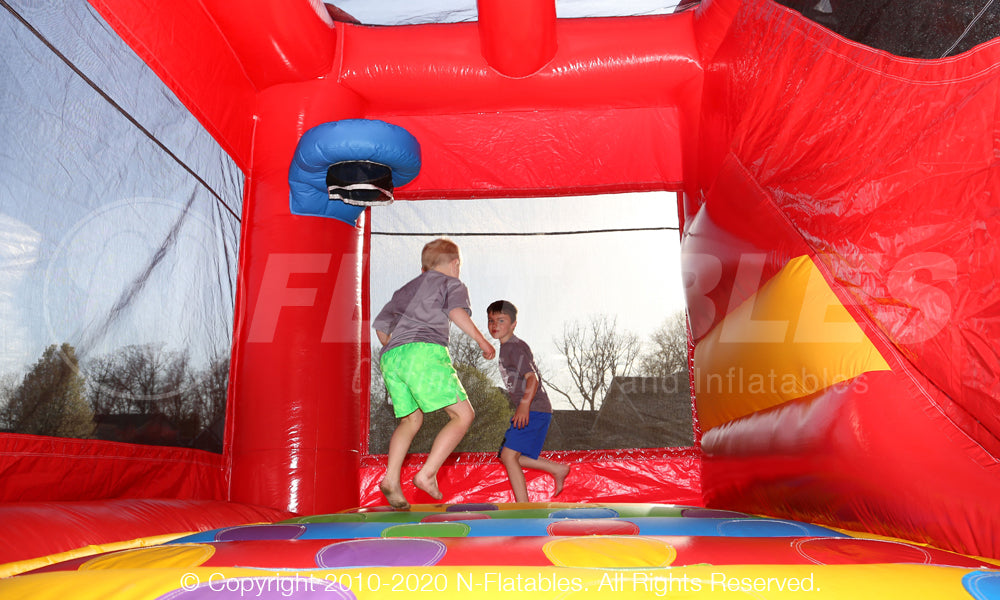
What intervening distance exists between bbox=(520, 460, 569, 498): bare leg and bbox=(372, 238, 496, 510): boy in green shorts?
557mm

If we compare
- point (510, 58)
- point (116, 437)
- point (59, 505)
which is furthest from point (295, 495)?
point (510, 58)

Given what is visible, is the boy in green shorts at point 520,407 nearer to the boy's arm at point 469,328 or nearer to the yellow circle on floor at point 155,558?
the boy's arm at point 469,328

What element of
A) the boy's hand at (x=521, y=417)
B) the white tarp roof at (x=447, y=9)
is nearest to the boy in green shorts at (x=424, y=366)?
the boy's hand at (x=521, y=417)

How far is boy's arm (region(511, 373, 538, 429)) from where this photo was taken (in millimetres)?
2586

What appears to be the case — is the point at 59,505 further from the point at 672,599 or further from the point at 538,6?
the point at 538,6

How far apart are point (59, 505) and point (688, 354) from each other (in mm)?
2184

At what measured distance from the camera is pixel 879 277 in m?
1.29

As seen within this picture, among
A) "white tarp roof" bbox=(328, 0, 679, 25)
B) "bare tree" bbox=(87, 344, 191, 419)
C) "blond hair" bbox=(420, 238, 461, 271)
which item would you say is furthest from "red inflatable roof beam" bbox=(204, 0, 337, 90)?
"bare tree" bbox=(87, 344, 191, 419)

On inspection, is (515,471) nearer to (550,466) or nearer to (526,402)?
(550,466)

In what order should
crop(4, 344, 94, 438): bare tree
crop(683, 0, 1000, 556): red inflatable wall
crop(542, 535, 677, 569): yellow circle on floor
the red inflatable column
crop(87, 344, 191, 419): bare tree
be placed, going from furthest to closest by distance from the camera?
the red inflatable column → crop(87, 344, 191, 419): bare tree → crop(4, 344, 94, 438): bare tree → crop(683, 0, 1000, 556): red inflatable wall → crop(542, 535, 677, 569): yellow circle on floor

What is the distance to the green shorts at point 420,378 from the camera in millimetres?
2078

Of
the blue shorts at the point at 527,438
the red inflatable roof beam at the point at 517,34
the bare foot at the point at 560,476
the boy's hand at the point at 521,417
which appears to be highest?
the red inflatable roof beam at the point at 517,34

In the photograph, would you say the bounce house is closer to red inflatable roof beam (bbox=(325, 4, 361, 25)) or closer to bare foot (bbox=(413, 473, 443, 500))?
red inflatable roof beam (bbox=(325, 4, 361, 25))

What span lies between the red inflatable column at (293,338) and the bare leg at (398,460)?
1.09 ft
